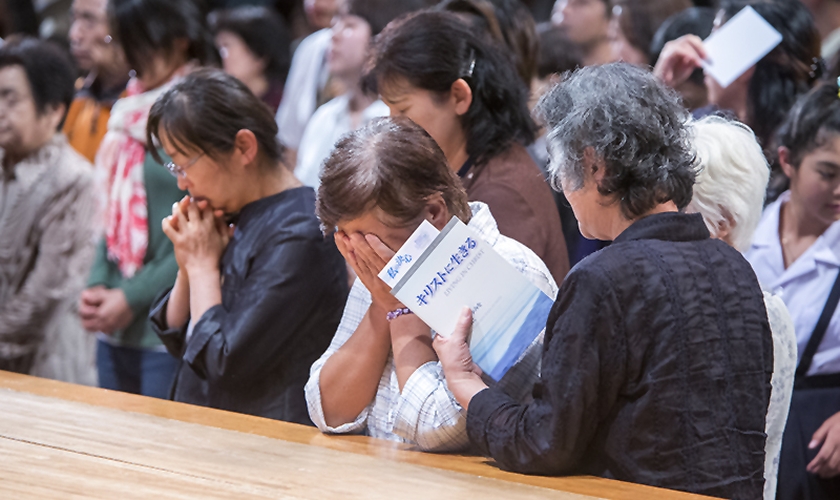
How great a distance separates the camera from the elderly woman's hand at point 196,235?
2203 mm

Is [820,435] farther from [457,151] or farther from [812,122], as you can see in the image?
[457,151]

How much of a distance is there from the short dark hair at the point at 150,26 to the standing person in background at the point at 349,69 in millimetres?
675

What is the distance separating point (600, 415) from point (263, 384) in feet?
2.94

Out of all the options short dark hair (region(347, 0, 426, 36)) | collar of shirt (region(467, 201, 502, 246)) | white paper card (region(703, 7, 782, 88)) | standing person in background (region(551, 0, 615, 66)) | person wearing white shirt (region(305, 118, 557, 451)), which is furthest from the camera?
standing person in background (region(551, 0, 615, 66))

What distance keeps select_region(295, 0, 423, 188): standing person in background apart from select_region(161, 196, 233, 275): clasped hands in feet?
4.42

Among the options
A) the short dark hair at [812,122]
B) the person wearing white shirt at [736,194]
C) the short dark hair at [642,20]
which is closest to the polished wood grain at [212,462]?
the person wearing white shirt at [736,194]

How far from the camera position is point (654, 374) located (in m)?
1.41

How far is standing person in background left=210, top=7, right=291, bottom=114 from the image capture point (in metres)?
4.71

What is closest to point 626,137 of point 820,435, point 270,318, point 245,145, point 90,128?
point 270,318

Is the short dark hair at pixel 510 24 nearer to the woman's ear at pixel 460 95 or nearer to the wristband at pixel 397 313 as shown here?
the woman's ear at pixel 460 95

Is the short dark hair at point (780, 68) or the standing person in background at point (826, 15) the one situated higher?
the short dark hair at point (780, 68)

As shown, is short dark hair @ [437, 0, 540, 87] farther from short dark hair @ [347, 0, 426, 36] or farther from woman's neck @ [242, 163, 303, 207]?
woman's neck @ [242, 163, 303, 207]

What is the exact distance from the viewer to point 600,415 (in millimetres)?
1456

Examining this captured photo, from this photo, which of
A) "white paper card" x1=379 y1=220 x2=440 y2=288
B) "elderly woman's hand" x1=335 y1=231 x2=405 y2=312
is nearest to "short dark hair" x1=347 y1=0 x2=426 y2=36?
"elderly woman's hand" x1=335 y1=231 x2=405 y2=312
